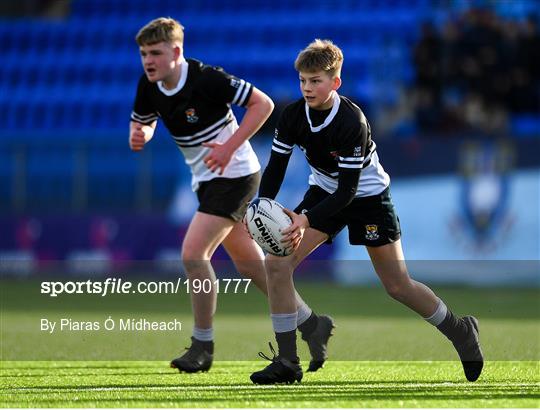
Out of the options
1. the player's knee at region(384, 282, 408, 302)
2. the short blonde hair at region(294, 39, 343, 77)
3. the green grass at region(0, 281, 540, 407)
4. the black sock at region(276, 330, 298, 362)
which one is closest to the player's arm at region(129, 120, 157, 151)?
the green grass at region(0, 281, 540, 407)

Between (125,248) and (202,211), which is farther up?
(202,211)

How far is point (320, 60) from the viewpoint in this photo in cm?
604

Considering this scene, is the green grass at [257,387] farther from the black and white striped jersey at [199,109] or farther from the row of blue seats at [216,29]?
the row of blue seats at [216,29]

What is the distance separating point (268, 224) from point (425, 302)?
101cm

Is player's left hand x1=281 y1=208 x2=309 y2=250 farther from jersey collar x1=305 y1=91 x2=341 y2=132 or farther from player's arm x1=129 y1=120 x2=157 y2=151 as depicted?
player's arm x1=129 y1=120 x2=157 y2=151

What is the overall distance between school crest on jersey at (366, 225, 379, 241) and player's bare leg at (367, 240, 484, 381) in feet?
0.21

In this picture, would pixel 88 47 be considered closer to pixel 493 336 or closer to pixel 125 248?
pixel 125 248

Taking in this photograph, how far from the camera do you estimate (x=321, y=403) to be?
5277 millimetres

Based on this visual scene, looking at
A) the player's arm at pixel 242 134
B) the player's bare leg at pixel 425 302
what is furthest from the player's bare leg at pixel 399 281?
the player's arm at pixel 242 134

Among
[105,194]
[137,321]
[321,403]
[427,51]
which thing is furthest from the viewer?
[427,51]

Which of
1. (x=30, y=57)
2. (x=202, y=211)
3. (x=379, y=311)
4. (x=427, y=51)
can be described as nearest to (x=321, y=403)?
(x=202, y=211)

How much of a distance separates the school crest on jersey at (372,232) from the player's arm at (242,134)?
3.05ft

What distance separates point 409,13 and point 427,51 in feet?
7.60

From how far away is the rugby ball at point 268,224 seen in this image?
5.99 meters
